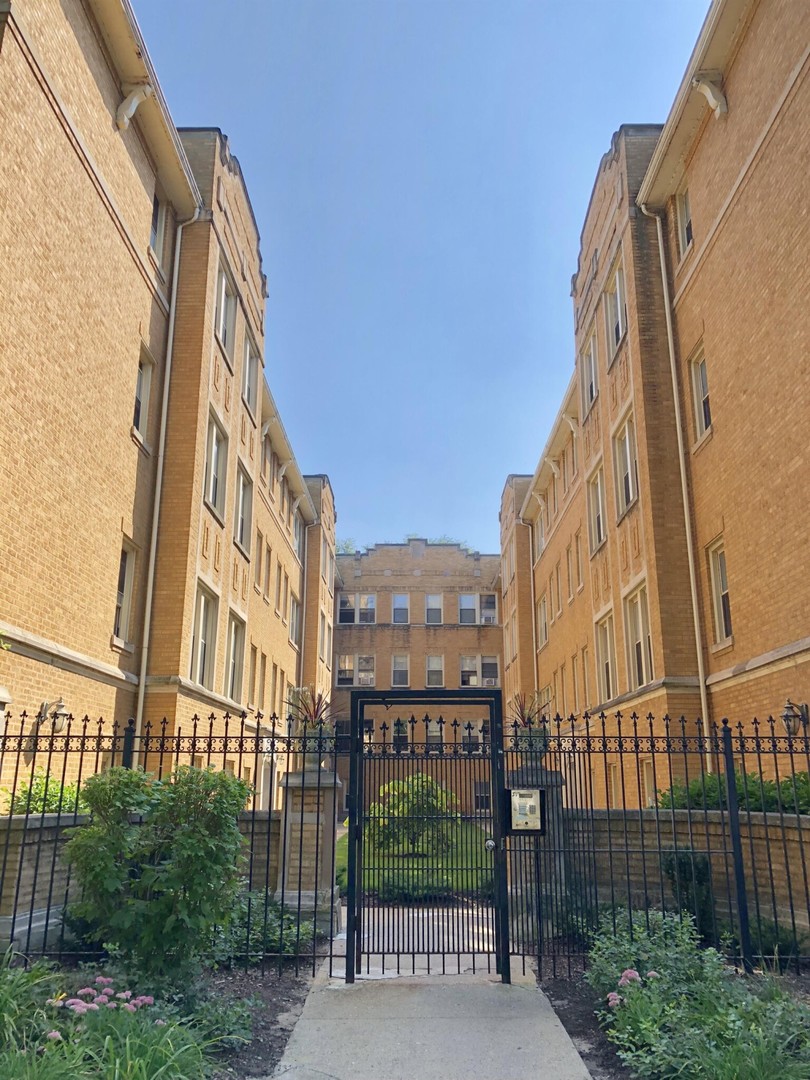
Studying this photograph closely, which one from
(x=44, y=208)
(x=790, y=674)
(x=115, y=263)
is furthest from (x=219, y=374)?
(x=790, y=674)

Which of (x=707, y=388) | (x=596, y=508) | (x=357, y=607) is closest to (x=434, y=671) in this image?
(x=357, y=607)

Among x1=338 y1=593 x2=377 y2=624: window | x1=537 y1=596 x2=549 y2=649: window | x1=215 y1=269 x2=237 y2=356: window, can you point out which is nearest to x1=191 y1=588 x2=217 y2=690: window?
x1=215 y1=269 x2=237 y2=356: window

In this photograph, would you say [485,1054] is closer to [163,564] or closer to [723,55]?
[163,564]

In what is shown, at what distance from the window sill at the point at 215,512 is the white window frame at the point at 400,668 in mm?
29385

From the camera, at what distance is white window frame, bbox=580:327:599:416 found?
23.1 metres

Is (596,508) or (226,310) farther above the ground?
(226,310)

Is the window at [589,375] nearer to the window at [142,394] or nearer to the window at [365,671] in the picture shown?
the window at [142,394]

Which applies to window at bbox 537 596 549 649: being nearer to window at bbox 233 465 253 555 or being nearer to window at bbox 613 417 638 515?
window at bbox 613 417 638 515

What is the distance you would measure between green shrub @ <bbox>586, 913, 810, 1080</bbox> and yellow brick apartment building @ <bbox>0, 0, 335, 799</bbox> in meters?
7.63

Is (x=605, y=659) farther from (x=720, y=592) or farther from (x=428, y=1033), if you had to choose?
(x=428, y=1033)

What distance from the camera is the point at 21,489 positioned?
11.3 m

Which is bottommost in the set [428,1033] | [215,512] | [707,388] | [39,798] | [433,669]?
[428,1033]

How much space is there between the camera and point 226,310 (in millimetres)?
21281

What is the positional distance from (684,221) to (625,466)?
5483mm
